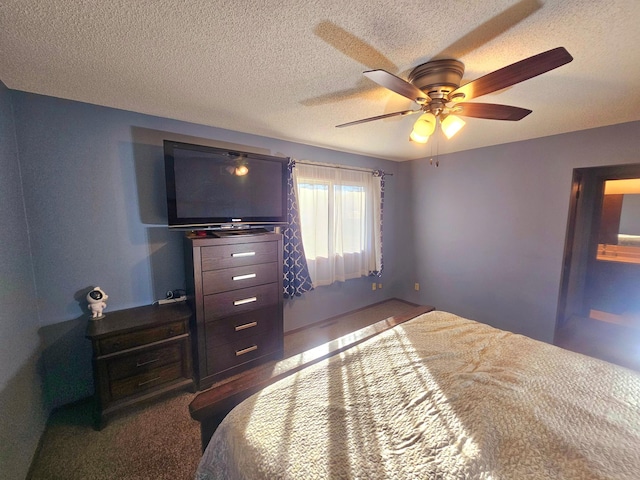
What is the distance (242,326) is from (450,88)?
7.82 ft

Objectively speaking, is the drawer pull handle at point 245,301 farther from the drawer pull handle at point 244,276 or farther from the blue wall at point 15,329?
the blue wall at point 15,329

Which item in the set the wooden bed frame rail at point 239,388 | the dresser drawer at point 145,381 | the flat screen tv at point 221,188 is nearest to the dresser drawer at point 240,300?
the dresser drawer at point 145,381

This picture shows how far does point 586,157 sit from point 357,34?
2.88 meters

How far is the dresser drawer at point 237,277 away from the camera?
2.17 meters

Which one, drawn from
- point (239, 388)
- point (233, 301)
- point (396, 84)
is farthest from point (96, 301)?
point (396, 84)

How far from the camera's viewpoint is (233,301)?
7.59ft

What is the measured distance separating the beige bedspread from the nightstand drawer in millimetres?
1152

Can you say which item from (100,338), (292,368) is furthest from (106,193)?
(292,368)

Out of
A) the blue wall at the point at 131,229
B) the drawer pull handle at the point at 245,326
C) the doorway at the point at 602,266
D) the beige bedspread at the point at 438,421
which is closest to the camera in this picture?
the beige bedspread at the point at 438,421

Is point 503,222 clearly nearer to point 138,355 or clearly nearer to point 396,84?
point 396,84

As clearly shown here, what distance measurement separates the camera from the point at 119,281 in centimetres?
213

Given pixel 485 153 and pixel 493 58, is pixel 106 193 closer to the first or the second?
pixel 493 58

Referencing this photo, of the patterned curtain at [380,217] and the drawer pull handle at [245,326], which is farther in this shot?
the patterned curtain at [380,217]

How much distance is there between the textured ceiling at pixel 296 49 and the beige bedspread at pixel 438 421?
1.66 meters
